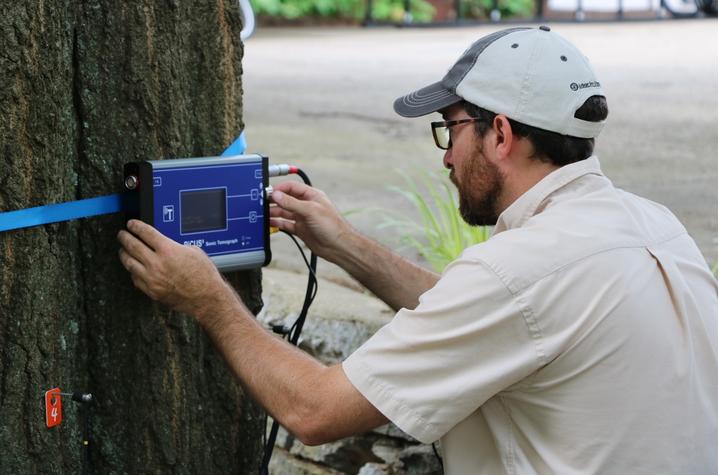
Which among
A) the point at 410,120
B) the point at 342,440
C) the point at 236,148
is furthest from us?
the point at 410,120

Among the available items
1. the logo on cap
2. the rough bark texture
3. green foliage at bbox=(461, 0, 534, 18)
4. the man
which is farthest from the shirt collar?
green foliage at bbox=(461, 0, 534, 18)

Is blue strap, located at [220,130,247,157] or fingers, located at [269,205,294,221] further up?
blue strap, located at [220,130,247,157]

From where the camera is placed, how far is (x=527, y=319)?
209 cm

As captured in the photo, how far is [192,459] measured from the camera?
268 centimetres

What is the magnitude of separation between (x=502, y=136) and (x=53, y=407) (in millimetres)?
1063

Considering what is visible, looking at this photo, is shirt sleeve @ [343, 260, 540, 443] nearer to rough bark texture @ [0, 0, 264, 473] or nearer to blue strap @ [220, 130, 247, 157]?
rough bark texture @ [0, 0, 264, 473]

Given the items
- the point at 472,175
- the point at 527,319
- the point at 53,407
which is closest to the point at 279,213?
the point at 472,175

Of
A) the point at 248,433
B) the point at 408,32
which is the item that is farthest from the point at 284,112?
the point at 408,32

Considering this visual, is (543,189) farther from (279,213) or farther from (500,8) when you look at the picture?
(500,8)

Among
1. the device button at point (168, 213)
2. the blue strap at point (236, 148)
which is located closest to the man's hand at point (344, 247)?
the blue strap at point (236, 148)

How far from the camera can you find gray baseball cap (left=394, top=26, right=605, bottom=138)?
2.29 metres

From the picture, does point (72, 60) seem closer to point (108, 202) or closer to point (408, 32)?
point (108, 202)

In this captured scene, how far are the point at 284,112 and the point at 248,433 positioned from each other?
7491 millimetres

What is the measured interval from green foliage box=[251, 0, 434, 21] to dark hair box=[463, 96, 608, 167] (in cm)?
1940
